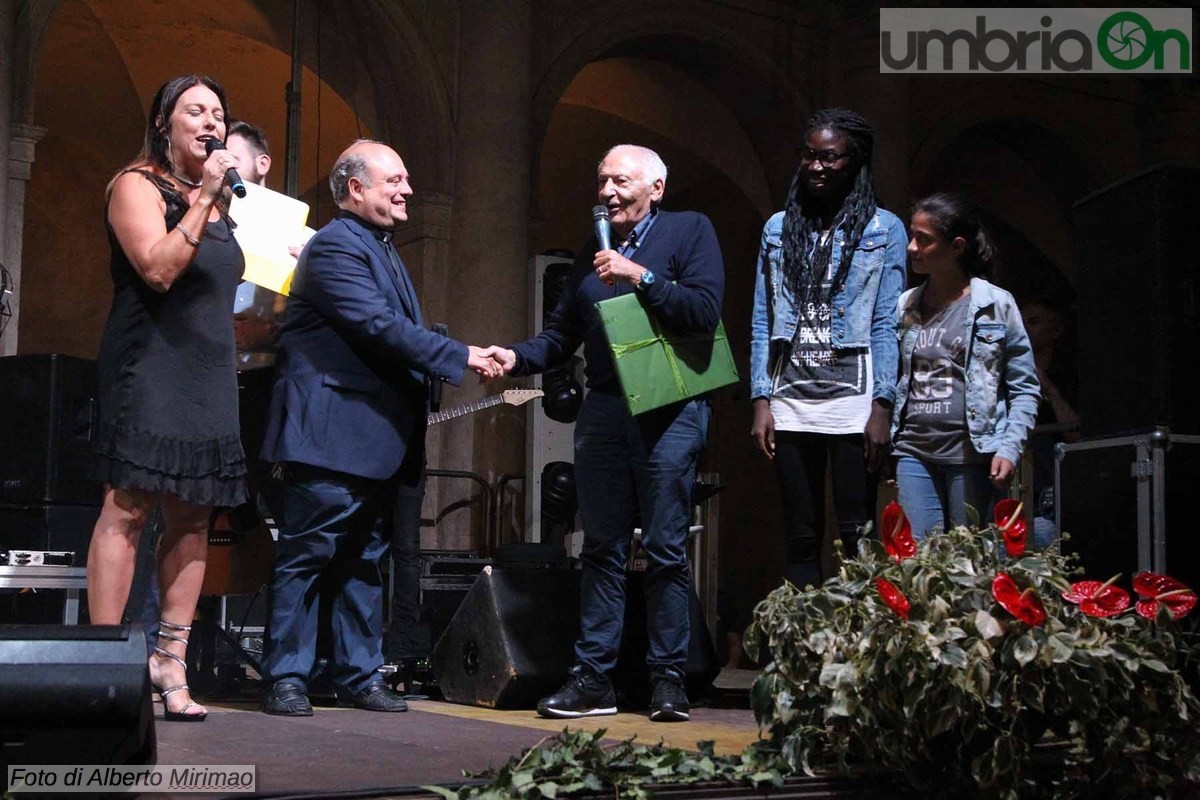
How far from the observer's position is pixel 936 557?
2865 millimetres

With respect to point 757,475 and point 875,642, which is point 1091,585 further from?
point 757,475

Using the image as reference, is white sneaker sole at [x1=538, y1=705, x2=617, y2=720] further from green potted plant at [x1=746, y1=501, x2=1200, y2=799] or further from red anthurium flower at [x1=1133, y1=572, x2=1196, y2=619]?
red anthurium flower at [x1=1133, y1=572, x2=1196, y2=619]

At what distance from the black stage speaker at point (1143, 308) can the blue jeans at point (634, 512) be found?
1228 millimetres

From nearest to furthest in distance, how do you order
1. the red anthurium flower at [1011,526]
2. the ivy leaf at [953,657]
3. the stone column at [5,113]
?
1. the ivy leaf at [953,657]
2. the red anthurium flower at [1011,526]
3. the stone column at [5,113]

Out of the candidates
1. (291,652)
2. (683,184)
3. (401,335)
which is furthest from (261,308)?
(683,184)

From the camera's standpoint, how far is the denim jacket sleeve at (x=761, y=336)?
13.4ft

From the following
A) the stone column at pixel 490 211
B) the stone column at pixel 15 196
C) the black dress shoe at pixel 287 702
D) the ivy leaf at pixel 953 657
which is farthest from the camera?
the stone column at pixel 490 211

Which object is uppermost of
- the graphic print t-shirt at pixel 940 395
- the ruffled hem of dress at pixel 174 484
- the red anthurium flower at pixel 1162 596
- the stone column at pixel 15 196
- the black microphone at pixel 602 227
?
the stone column at pixel 15 196

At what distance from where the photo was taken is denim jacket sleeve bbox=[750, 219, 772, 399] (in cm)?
409

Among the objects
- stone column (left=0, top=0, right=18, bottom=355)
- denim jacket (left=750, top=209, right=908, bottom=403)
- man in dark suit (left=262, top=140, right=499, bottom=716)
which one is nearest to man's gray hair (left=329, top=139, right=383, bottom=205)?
man in dark suit (left=262, top=140, right=499, bottom=716)

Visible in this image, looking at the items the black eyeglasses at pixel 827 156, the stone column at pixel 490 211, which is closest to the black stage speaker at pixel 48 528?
the black eyeglasses at pixel 827 156

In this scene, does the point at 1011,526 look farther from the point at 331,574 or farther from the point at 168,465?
the point at 331,574

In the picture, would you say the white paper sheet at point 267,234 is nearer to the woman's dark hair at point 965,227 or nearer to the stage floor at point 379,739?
the stage floor at point 379,739

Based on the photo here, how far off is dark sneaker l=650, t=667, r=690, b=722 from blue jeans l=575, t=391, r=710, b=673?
30 millimetres
